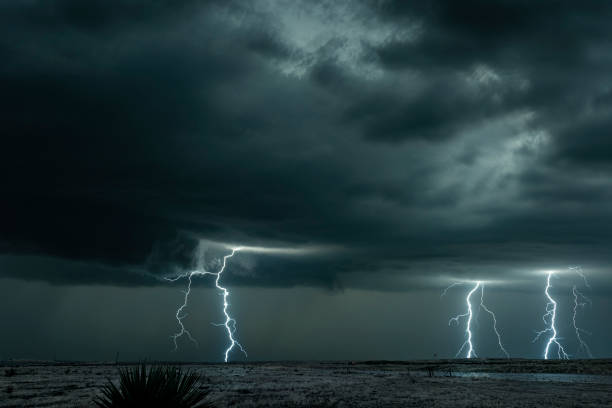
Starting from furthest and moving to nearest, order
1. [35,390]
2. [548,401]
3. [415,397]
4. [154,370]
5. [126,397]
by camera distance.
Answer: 1. [35,390]
2. [415,397]
3. [548,401]
4. [154,370]
5. [126,397]

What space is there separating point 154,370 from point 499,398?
20118 millimetres

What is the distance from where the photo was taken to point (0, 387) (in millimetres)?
29062

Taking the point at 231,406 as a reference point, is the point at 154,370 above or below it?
above

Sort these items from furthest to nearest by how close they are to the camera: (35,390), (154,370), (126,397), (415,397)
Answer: (35,390), (415,397), (154,370), (126,397)

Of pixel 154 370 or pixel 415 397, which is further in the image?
pixel 415 397

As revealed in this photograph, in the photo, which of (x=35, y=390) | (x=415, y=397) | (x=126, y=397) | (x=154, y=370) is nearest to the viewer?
(x=126, y=397)

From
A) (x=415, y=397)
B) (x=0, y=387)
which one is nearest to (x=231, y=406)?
(x=415, y=397)

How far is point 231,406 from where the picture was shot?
20.7 meters

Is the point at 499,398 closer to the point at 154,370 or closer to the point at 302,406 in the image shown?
the point at 302,406

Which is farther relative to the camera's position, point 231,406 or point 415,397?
point 415,397

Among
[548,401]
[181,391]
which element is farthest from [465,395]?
[181,391]

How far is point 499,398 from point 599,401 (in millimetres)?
4938

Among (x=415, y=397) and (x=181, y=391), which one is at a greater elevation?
(x=181, y=391)

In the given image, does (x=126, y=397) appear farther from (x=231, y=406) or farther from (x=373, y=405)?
(x=373, y=405)
